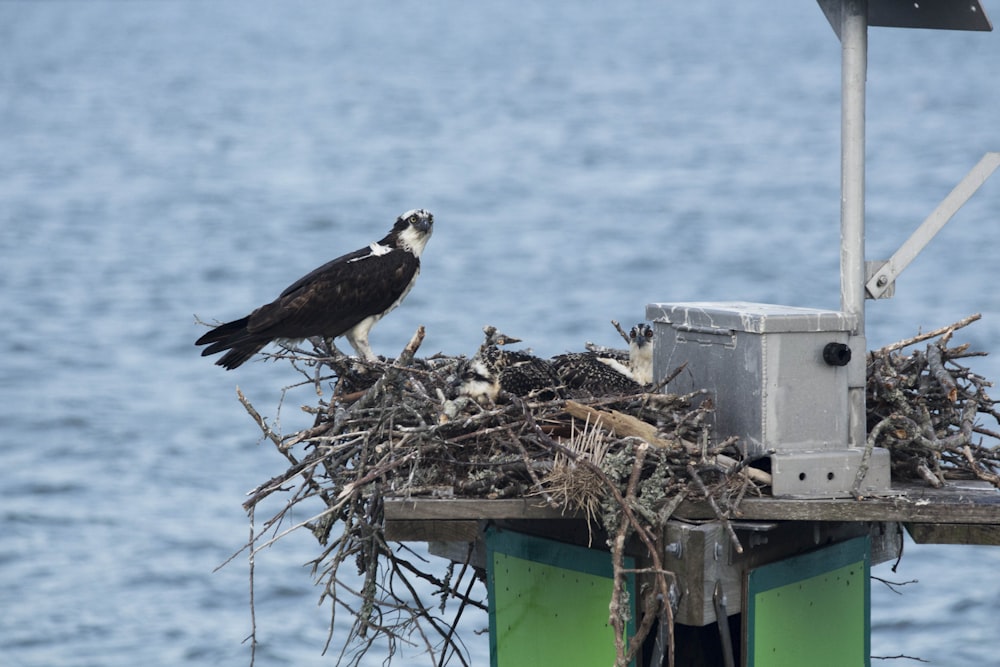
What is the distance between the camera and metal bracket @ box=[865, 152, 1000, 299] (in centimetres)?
536

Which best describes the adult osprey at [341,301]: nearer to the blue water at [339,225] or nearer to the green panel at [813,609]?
the green panel at [813,609]

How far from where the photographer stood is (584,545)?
5.49 m

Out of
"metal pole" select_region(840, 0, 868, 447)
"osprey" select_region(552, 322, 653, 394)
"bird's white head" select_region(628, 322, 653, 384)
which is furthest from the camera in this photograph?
"bird's white head" select_region(628, 322, 653, 384)

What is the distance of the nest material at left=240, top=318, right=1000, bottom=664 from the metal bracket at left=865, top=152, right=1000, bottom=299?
441 millimetres

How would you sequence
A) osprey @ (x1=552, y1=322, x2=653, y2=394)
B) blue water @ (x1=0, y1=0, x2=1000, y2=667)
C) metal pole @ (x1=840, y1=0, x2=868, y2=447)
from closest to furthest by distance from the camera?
metal pole @ (x1=840, y1=0, x2=868, y2=447) < osprey @ (x1=552, y1=322, x2=653, y2=394) < blue water @ (x1=0, y1=0, x2=1000, y2=667)

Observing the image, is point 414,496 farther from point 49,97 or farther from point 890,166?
point 49,97

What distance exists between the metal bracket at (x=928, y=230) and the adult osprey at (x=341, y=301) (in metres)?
2.70

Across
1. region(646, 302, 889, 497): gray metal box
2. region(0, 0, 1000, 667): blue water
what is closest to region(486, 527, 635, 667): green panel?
region(646, 302, 889, 497): gray metal box

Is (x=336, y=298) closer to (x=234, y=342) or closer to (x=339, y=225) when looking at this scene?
(x=234, y=342)

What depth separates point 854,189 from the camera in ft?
17.7

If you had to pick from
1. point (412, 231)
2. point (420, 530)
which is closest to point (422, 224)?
point (412, 231)

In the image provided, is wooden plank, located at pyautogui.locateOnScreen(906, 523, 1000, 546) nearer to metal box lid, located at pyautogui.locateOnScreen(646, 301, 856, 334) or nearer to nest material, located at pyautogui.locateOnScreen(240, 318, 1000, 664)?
nest material, located at pyautogui.locateOnScreen(240, 318, 1000, 664)

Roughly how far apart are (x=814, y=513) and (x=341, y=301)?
3.07 m

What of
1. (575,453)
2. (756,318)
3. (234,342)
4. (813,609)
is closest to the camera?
(575,453)
